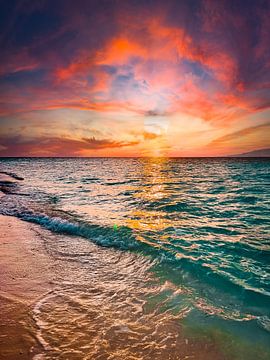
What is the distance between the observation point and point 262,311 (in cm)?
468

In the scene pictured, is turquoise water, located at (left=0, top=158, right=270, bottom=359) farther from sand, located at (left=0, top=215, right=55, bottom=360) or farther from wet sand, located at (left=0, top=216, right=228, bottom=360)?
sand, located at (left=0, top=215, right=55, bottom=360)

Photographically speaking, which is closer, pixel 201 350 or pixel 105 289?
pixel 201 350

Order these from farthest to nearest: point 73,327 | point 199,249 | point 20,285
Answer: point 199,249 → point 20,285 → point 73,327

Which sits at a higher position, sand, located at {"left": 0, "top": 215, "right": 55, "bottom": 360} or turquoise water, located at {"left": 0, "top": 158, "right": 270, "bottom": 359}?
sand, located at {"left": 0, "top": 215, "right": 55, "bottom": 360}

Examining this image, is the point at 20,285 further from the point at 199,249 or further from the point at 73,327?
the point at 199,249

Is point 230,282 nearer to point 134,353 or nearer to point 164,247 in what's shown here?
point 164,247

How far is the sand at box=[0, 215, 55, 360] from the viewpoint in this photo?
3.55m

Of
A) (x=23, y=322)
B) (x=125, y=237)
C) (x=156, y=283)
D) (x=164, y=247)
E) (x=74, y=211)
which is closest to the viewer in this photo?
(x=23, y=322)

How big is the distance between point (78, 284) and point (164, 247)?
3423 mm

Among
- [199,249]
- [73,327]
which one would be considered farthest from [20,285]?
[199,249]

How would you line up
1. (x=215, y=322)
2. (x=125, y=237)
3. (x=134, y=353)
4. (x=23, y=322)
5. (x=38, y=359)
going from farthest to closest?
(x=125, y=237), (x=215, y=322), (x=23, y=322), (x=134, y=353), (x=38, y=359)

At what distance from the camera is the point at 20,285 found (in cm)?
531

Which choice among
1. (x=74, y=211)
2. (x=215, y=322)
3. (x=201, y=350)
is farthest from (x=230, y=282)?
(x=74, y=211)

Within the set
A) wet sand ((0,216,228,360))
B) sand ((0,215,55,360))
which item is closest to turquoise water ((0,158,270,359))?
wet sand ((0,216,228,360))
